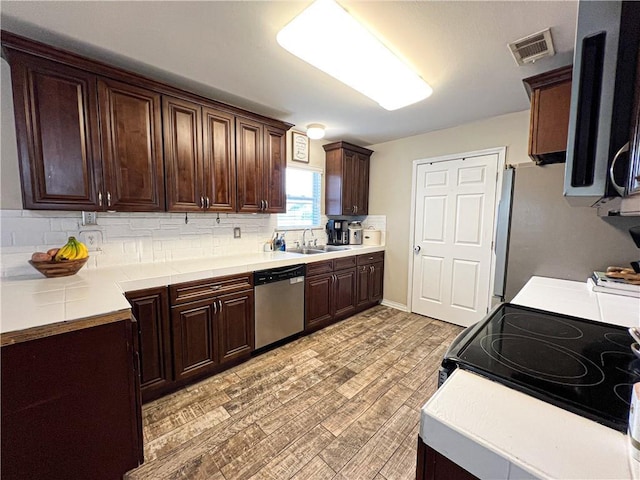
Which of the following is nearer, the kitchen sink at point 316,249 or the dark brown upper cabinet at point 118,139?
the dark brown upper cabinet at point 118,139

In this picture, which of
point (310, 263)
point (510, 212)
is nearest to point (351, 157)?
point (310, 263)

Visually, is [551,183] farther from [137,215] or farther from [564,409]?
[137,215]

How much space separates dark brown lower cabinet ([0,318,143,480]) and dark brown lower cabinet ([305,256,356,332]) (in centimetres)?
178

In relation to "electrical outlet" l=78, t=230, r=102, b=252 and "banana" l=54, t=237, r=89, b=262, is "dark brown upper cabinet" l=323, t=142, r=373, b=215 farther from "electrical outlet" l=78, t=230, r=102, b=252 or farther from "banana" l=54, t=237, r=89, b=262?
"banana" l=54, t=237, r=89, b=262

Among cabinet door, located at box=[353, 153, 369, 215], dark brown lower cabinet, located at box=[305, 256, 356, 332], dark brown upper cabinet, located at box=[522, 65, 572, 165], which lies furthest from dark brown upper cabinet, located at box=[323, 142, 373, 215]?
dark brown upper cabinet, located at box=[522, 65, 572, 165]

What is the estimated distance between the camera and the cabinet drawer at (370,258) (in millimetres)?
3588

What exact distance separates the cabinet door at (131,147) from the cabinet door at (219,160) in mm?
362

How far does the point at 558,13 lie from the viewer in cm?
137

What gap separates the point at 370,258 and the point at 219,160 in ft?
7.68

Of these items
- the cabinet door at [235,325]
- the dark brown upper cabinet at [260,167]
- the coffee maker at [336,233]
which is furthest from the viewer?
the coffee maker at [336,233]

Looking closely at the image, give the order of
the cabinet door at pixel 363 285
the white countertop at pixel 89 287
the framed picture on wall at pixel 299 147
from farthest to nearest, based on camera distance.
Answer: the cabinet door at pixel 363 285 < the framed picture on wall at pixel 299 147 < the white countertop at pixel 89 287

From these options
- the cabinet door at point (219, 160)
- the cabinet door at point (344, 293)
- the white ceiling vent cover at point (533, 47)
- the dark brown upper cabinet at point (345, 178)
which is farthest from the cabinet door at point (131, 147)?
the white ceiling vent cover at point (533, 47)

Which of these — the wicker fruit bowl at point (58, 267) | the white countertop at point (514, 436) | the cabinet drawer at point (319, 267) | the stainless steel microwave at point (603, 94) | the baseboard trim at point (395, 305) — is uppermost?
the stainless steel microwave at point (603, 94)

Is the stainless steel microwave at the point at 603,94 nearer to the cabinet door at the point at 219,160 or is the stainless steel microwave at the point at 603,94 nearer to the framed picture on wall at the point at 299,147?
the cabinet door at the point at 219,160
